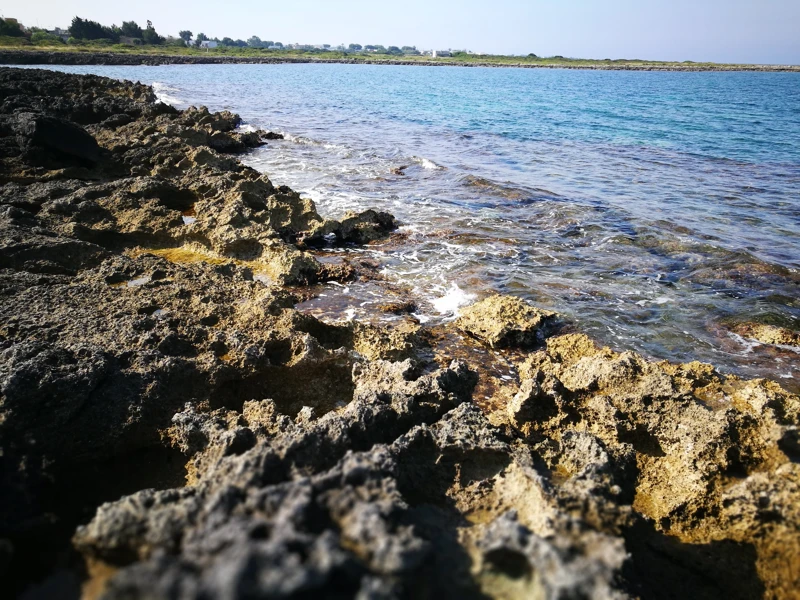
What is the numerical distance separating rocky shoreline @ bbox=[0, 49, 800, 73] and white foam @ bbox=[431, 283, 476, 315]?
68406 millimetres

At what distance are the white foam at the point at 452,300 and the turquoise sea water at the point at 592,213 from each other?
0.04 meters

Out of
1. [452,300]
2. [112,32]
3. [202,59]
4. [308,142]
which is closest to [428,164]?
[308,142]

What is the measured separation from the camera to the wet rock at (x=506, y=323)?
20.7 ft

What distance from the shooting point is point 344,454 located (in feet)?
9.69

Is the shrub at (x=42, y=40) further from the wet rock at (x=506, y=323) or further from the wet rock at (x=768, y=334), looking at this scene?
the wet rock at (x=768, y=334)

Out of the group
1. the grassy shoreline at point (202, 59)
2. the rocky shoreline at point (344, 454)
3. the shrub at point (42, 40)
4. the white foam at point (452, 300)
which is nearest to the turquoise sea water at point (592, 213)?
the white foam at point (452, 300)

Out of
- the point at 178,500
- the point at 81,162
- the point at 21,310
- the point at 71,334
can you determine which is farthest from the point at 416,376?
the point at 81,162

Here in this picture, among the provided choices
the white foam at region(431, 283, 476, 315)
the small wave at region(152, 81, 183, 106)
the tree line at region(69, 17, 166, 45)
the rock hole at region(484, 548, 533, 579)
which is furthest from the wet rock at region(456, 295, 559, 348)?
the tree line at region(69, 17, 166, 45)

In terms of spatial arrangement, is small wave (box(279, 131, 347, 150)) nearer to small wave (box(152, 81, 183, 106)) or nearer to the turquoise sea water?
the turquoise sea water

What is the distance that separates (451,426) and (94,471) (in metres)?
2.55

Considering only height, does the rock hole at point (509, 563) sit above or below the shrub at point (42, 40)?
below

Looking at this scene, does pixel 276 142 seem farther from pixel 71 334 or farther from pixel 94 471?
pixel 94 471

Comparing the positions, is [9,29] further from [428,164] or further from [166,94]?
[428,164]

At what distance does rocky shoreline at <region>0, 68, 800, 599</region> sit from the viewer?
6.53ft
